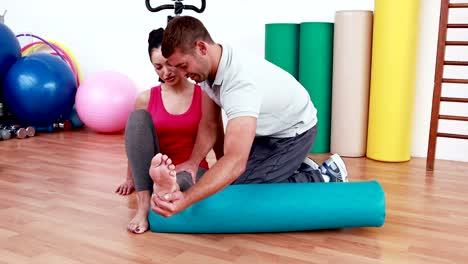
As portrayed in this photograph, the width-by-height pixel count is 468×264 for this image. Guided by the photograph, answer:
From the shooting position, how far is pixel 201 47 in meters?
1.50

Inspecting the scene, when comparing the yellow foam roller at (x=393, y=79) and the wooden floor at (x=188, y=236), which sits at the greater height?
the yellow foam roller at (x=393, y=79)

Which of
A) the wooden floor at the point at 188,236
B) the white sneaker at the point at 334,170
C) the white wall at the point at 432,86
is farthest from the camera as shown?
the white wall at the point at 432,86

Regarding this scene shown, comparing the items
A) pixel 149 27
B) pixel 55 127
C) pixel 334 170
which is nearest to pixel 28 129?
pixel 55 127

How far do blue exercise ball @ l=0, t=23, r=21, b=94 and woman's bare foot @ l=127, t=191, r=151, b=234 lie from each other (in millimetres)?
2340

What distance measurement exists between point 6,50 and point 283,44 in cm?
207

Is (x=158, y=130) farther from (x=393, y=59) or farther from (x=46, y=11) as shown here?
(x=46, y=11)

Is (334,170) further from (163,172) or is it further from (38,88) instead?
(38,88)

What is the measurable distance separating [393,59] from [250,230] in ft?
5.32

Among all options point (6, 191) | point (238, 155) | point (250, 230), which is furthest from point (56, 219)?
point (238, 155)

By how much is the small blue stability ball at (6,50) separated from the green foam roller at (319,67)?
2174 millimetres

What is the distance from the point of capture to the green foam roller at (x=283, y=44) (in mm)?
3207

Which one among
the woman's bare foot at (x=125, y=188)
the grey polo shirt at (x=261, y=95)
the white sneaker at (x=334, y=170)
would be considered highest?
the grey polo shirt at (x=261, y=95)

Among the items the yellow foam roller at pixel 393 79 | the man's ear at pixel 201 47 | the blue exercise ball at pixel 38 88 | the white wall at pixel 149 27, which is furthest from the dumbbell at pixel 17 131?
the man's ear at pixel 201 47

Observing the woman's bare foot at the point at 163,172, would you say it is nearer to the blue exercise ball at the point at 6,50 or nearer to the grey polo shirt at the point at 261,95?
the grey polo shirt at the point at 261,95
